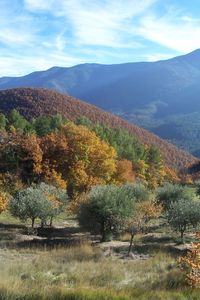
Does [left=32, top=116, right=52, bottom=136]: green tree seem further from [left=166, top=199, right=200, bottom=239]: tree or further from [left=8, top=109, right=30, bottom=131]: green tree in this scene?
[left=166, top=199, right=200, bottom=239]: tree

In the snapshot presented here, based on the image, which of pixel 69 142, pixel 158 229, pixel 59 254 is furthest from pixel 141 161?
pixel 59 254

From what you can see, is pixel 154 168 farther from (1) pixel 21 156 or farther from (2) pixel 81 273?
(2) pixel 81 273

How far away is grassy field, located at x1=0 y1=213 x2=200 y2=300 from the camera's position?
14.9 metres

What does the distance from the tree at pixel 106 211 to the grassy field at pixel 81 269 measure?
1.43m

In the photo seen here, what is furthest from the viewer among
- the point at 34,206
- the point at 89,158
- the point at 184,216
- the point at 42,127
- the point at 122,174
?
the point at 42,127

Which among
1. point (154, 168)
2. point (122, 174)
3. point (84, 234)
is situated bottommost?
point (84, 234)

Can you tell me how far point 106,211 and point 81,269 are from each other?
12593 millimetres

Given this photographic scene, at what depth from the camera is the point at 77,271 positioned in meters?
22.3

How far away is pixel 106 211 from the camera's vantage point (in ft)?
116

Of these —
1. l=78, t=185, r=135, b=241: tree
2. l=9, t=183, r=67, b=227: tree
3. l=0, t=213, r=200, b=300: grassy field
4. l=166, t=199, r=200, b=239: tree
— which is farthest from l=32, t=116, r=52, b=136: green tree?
l=166, t=199, r=200, b=239: tree

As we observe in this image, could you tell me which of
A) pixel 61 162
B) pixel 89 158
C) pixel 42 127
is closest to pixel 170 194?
pixel 61 162

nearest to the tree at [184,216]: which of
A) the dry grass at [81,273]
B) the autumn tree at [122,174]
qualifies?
the dry grass at [81,273]

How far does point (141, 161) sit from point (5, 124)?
32.8 m

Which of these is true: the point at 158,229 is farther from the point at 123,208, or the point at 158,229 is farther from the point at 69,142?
the point at 69,142
